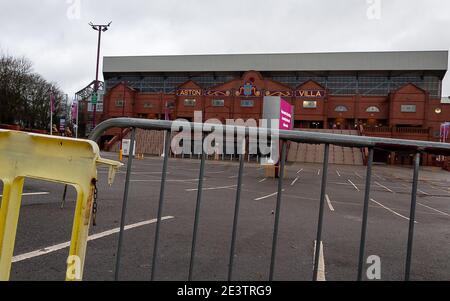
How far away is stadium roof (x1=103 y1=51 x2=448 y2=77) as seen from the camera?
68.2 metres

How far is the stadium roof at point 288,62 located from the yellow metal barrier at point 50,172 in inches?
2896

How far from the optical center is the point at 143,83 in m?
79.4

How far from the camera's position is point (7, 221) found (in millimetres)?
2404

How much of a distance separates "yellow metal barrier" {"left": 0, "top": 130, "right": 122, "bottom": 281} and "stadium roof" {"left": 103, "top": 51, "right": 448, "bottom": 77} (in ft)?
241

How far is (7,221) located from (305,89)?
202ft

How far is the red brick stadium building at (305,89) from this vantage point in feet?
181

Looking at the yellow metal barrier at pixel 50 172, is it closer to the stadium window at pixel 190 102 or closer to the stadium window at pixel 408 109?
the stadium window at pixel 190 102
